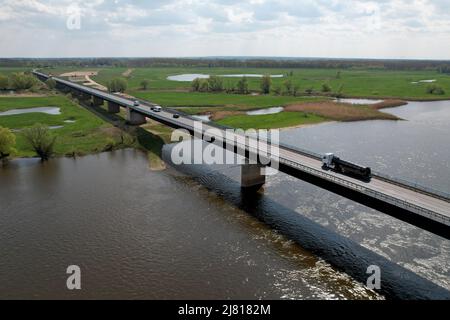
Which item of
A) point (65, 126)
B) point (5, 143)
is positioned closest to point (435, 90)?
point (65, 126)

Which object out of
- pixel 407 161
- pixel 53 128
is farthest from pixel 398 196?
pixel 53 128

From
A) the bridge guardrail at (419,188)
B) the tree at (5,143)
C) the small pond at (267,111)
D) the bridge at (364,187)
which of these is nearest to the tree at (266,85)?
the small pond at (267,111)

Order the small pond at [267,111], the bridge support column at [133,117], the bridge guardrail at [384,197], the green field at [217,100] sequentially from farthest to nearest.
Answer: the green field at [217,100] → the small pond at [267,111] → the bridge support column at [133,117] → the bridge guardrail at [384,197]

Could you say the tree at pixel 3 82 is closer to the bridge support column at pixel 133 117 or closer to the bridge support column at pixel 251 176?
the bridge support column at pixel 133 117

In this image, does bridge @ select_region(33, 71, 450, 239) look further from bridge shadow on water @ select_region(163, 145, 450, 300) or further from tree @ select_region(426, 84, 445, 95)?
tree @ select_region(426, 84, 445, 95)

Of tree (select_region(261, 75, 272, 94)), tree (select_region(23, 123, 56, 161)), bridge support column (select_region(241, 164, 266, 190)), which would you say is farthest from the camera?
tree (select_region(261, 75, 272, 94))

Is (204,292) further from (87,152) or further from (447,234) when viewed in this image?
(87,152)

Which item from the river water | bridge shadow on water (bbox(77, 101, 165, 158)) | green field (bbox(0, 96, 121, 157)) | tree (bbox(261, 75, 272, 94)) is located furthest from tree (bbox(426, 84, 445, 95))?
green field (bbox(0, 96, 121, 157))
